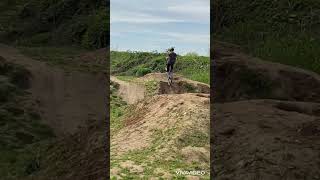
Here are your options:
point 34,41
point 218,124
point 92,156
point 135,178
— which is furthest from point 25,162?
point 34,41

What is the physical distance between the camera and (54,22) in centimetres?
3175

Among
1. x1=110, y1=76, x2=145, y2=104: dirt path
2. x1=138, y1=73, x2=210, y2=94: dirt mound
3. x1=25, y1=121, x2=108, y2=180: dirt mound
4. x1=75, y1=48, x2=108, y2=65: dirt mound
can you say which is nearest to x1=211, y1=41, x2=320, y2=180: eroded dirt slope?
x1=25, y1=121, x2=108, y2=180: dirt mound

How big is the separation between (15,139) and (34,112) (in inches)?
75.4

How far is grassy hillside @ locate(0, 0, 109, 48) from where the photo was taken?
28.0m

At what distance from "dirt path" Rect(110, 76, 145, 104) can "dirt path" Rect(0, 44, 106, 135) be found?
1.67 m

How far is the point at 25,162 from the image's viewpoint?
46.4 ft

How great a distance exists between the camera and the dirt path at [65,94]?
17.5 m

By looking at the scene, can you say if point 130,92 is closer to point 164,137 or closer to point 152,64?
point 164,137

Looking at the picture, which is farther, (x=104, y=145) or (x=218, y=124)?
(x=218, y=124)

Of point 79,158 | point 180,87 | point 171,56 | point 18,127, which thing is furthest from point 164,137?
point 180,87

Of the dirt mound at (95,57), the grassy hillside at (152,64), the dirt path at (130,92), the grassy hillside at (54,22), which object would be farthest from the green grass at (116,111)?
the grassy hillside at (152,64)

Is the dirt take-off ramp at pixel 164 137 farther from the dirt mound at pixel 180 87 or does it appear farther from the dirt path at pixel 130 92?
the dirt mound at pixel 180 87

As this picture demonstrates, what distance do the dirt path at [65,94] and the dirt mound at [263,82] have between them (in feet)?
15.7

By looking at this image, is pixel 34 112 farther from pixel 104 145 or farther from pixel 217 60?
pixel 217 60
